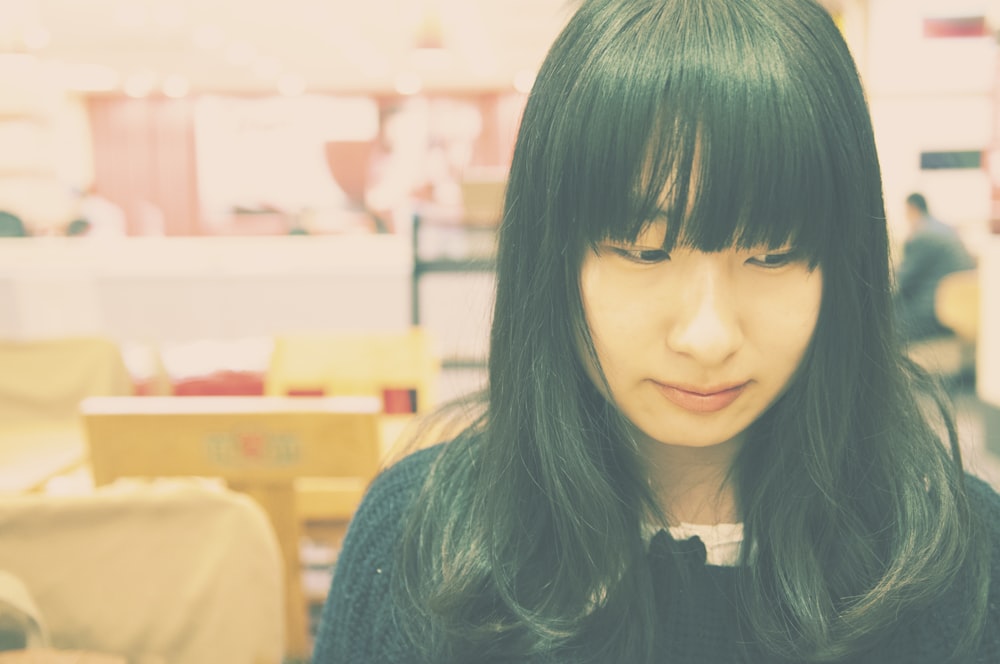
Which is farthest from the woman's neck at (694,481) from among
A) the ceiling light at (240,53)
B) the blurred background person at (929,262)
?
the ceiling light at (240,53)

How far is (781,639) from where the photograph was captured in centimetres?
66

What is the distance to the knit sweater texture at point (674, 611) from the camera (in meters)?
0.68

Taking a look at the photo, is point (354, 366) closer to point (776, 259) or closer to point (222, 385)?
point (222, 385)

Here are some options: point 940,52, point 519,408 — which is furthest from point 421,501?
point 940,52

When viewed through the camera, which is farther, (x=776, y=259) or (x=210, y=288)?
(x=210, y=288)

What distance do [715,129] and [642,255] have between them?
0.31ft

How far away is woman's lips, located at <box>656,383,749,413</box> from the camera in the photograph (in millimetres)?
594

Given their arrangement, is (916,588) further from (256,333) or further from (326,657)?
(256,333)

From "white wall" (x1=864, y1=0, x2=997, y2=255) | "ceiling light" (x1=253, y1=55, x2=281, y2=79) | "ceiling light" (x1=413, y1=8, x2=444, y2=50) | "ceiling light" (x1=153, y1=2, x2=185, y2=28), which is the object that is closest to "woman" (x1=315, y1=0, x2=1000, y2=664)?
"ceiling light" (x1=413, y1=8, x2=444, y2=50)

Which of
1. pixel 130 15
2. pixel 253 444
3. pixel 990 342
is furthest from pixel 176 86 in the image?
pixel 253 444

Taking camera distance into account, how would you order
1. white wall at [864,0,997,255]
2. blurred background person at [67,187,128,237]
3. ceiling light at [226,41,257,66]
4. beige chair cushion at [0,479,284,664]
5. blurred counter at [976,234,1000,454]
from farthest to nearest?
ceiling light at [226,41,257,66]
blurred background person at [67,187,128,237]
white wall at [864,0,997,255]
blurred counter at [976,234,1000,454]
beige chair cushion at [0,479,284,664]

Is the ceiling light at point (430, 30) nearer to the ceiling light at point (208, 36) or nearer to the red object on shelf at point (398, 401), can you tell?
the ceiling light at point (208, 36)

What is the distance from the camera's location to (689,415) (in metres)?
0.60

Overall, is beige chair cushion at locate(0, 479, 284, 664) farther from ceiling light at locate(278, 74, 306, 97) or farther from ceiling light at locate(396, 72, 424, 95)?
ceiling light at locate(278, 74, 306, 97)
